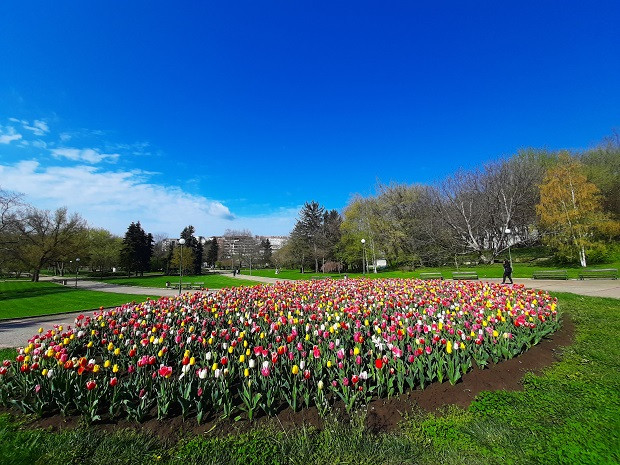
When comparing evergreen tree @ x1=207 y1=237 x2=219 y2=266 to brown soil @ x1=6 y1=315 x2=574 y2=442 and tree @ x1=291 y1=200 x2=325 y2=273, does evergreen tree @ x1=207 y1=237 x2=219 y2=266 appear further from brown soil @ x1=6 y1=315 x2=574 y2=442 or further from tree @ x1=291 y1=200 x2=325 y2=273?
brown soil @ x1=6 y1=315 x2=574 y2=442

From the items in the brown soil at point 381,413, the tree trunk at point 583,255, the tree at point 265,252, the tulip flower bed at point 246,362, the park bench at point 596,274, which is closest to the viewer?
the brown soil at point 381,413

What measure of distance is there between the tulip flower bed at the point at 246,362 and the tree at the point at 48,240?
141 ft

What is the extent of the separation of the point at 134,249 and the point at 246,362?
58833 mm

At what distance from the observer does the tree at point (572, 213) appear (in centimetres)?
2594

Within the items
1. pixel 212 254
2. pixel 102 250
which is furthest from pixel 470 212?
pixel 212 254

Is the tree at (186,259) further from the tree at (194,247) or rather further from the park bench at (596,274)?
the park bench at (596,274)

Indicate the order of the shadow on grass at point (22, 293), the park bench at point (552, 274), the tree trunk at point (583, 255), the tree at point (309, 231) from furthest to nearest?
the tree at point (309, 231)
the tree trunk at point (583, 255)
the park bench at point (552, 274)
the shadow on grass at point (22, 293)

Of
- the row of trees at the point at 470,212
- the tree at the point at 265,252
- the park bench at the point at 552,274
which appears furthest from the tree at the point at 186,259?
the park bench at the point at 552,274

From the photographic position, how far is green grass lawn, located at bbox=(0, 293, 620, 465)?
2654 mm

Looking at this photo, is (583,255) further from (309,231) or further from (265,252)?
(265,252)

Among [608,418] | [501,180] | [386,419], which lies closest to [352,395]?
[386,419]

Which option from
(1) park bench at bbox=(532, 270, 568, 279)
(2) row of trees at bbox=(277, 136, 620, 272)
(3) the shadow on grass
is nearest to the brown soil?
(1) park bench at bbox=(532, 270, 568, 279)

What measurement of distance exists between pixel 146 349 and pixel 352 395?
3.36 metres

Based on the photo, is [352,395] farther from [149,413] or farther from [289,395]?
[149,413]
